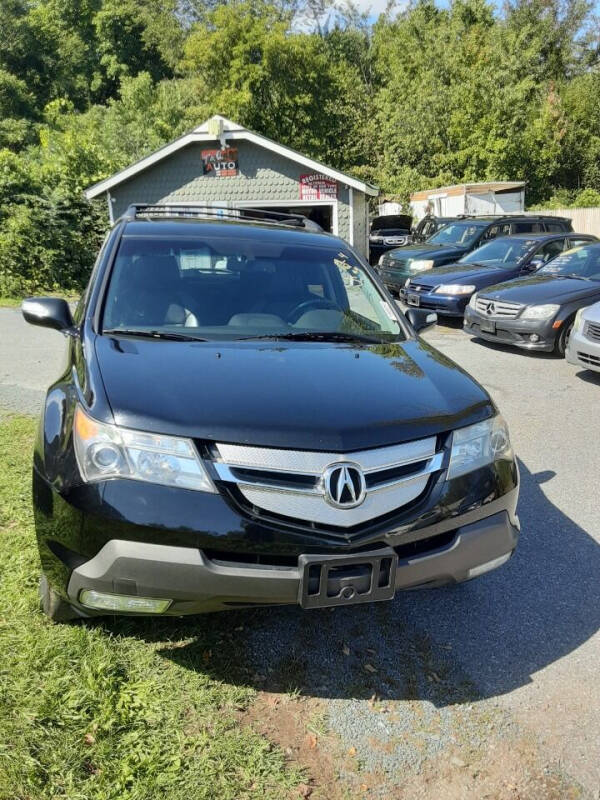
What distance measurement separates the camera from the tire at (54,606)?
8.59 feet

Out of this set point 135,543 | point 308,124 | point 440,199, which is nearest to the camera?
point 135,543

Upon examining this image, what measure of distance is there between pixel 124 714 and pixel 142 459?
994 mm

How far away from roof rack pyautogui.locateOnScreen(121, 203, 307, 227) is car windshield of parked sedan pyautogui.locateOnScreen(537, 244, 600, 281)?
20.5ft

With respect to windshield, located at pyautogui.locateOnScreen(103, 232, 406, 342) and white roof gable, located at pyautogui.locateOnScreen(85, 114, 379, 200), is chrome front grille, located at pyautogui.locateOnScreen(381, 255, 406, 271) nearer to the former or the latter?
white roof gable, located at pyautogui.locateOnScreen(85, 114, 379, 200)

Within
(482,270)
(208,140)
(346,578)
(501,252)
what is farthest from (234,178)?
(346,578)

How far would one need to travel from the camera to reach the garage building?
18.2 metres

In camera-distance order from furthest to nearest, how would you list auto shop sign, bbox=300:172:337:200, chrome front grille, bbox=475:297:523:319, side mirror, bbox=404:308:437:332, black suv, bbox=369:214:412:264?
black suv, bbox=369:214:412:264, auto shop sign, bbox=300:172:337:200, chrome front grille, bbox=475:297:523:319, side mirror, bbox=404:308:437:332

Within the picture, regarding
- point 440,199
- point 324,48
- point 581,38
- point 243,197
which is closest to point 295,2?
point 324,48

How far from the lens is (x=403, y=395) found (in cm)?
262

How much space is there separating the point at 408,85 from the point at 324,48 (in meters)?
7.45

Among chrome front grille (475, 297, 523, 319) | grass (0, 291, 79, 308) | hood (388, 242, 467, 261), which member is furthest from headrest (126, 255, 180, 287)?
grass (0, 291, 79, 308)

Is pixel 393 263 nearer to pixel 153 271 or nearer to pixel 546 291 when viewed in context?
pixel 546 291

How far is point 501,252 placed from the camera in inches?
494

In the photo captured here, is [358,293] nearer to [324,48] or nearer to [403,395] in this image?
[403,395]
